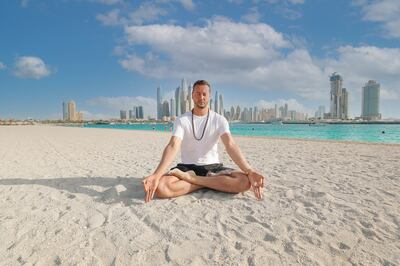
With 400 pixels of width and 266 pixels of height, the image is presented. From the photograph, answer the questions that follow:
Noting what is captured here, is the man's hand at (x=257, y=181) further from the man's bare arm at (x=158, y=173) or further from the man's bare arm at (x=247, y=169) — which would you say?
the man's bare arm at (x=158, y=173)

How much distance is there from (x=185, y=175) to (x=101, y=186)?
1923mm

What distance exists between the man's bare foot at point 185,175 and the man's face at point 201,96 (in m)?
0.98

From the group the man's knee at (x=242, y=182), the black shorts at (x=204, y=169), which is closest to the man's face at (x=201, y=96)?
the black shorts at (x=204, y=169)

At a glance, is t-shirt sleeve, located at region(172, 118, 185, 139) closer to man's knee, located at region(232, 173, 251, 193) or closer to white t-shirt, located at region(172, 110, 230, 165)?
white t-shirt, located at region(172, 110, 230, 165)

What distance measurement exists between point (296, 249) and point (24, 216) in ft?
10.6

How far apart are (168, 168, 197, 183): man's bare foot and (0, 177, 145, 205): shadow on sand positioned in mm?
618

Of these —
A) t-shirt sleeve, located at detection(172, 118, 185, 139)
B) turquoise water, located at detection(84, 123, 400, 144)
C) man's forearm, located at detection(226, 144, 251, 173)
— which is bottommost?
turquoise water, located at detection(84, 123, 400, 144)

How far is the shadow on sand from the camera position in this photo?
12.8ft

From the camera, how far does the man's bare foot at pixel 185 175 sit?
3654 mm

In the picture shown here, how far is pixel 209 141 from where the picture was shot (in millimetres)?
3891

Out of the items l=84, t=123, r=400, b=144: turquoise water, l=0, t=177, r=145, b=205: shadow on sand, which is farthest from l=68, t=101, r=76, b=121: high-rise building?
l=0, t=177, r=145, b=205: shadow on sand

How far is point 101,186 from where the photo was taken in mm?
4730

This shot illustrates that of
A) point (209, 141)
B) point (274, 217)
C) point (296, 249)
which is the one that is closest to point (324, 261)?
point (296, 249)

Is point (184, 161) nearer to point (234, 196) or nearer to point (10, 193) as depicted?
point (234, 196)
